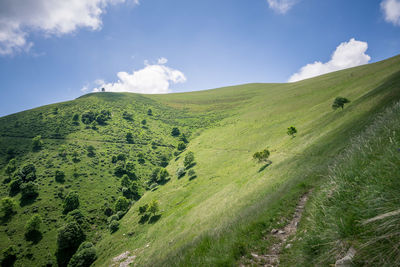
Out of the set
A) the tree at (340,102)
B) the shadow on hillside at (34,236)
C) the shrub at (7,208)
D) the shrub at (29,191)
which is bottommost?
the shadow on hillside at (34,236)

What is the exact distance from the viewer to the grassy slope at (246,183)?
344 inches

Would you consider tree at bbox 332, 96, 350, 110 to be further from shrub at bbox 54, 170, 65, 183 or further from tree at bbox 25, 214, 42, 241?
shrub at bbox 54, 170, 65, 183

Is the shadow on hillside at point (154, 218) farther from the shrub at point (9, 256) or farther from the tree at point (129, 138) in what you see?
the tree at point (129, 138)

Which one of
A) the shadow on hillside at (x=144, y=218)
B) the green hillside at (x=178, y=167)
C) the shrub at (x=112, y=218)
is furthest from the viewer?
the shrub at (x=112, y=218)

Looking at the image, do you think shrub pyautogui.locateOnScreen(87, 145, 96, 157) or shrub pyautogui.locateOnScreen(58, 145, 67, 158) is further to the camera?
shrub pyautogui.locateOnScreen(87, 145, 96, 157)

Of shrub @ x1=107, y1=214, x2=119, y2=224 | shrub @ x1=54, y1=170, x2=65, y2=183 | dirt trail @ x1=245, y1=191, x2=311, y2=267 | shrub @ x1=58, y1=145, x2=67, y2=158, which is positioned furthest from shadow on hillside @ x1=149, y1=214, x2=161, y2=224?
shrub @ x1=58, y1=145, x2=67, y2=158

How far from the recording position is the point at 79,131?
118750 millimetres

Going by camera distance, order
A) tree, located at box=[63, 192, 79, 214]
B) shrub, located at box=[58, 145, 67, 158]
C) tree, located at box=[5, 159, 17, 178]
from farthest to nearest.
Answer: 1. shrub, located at box=[58, 145, 67, 158]
2. tree, located at box=[5, 159, 17, 178]
3. tree, located at box=[63, 192, 79, 214]

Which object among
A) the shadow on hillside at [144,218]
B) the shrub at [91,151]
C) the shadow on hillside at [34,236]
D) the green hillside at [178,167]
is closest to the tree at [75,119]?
the green hillside at [178,167]

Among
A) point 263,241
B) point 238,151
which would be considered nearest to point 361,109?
point 238,151

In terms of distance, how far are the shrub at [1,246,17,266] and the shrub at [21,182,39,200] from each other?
22.9 metres

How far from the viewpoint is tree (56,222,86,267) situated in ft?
165

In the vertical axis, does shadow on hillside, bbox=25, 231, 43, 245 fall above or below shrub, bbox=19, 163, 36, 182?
below

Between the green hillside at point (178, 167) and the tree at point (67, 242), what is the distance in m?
0.94
